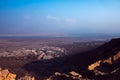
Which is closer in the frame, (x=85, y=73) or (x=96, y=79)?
(x=96, y=79)

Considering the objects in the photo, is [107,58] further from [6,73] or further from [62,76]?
[6,73]

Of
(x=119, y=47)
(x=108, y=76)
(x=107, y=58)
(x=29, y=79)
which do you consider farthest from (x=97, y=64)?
(x=29, y=79)

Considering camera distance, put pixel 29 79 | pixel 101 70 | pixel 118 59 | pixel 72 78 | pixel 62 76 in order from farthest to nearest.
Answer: pixel 118 59 < pixel 101 70 < pixel 62 76 < pixel 72 78 < pixel 29 79

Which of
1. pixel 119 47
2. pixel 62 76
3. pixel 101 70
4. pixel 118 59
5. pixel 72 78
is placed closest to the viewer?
pixel 72 78

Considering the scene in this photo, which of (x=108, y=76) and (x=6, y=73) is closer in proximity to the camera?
(x=6, y=73)

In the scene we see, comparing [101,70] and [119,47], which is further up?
[119,47]

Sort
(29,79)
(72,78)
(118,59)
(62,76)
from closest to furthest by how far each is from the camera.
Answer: (29,79)
(72,78)
(62,76)
(118,59)

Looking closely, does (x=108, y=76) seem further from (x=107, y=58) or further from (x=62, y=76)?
(x=107, y=58)

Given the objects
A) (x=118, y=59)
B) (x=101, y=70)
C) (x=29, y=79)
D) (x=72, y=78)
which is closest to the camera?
(x=29, y=79)

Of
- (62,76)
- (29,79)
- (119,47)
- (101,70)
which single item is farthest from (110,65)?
(29,79)
